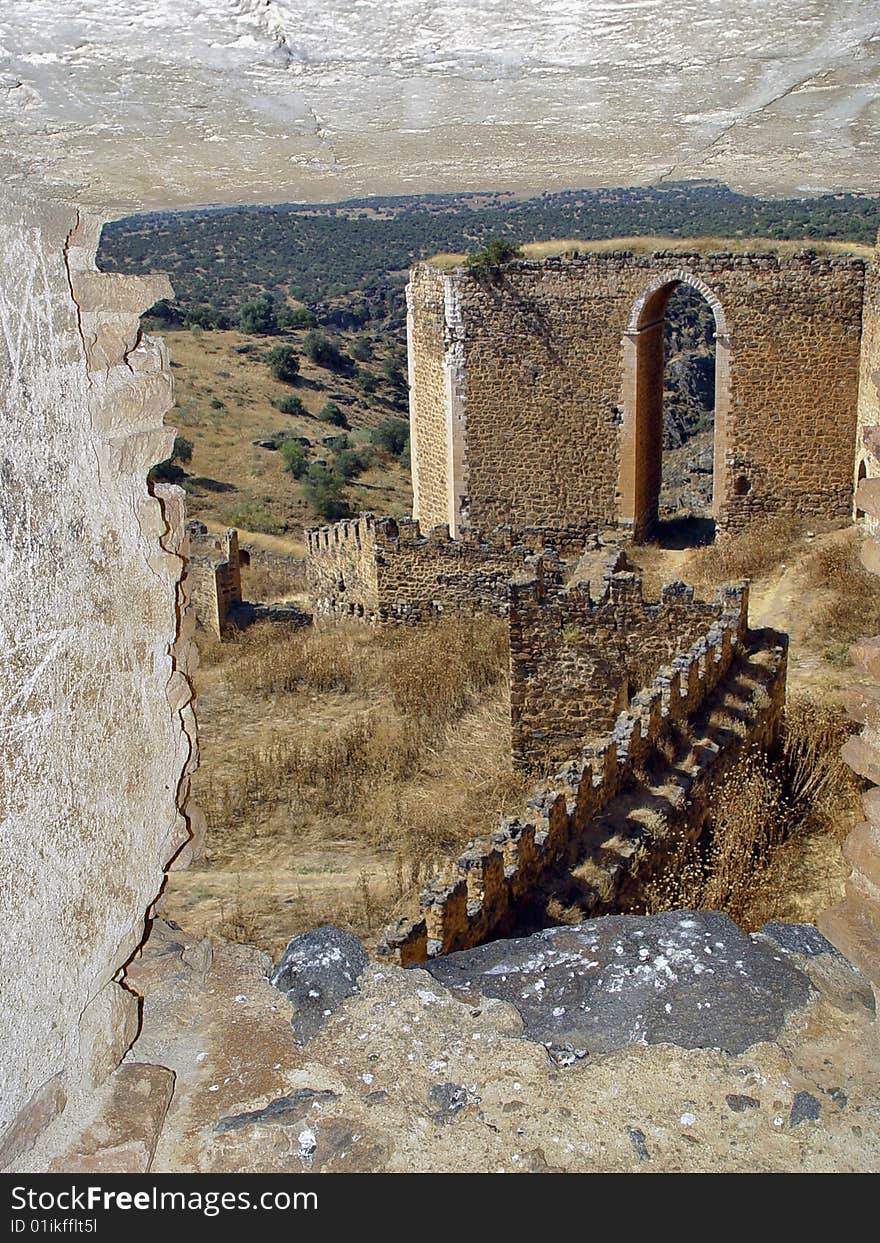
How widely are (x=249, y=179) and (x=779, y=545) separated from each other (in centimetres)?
1150

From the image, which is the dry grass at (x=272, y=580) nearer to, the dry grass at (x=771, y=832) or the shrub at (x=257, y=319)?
the dry grass at (x=771, y=832)

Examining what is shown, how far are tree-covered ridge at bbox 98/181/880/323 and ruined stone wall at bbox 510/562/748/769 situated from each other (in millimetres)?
26404

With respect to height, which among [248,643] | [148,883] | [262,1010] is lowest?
[248,643]

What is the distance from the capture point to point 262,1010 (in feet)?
8.87

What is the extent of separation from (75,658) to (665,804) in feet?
13.8

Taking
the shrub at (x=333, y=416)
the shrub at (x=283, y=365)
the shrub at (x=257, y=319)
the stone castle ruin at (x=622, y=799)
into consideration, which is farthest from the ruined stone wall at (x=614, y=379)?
the shrub at (x=257, y=319)

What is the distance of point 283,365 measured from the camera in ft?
104

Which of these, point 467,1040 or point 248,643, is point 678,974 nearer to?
point 467,1040

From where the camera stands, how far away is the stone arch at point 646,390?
44.0ft

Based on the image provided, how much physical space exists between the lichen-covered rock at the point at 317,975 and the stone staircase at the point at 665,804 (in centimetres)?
223

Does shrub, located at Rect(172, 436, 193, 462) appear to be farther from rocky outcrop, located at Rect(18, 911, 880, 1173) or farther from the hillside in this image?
rocky outcrop, located at Rect(18, 911, 880, 1173)

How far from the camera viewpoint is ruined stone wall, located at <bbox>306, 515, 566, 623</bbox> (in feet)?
38.2

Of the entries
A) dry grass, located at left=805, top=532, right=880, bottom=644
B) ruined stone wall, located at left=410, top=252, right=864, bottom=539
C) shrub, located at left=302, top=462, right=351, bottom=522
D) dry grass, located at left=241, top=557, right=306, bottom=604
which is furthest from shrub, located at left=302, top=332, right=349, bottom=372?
dry grass, located at left=805, top=532, right=880, bottom=644

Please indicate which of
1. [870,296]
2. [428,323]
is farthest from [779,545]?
[428,323]
